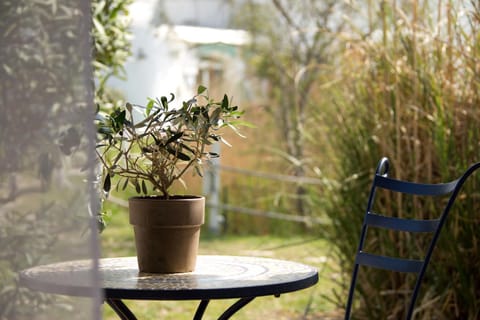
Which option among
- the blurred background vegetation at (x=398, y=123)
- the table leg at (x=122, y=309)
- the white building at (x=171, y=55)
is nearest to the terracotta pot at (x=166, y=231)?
the table leg at (x=122, y=309)

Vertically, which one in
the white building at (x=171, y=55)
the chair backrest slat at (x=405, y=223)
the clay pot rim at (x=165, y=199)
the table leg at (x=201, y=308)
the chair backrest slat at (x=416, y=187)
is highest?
the white building at (x=171, y=55)

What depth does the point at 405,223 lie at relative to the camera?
2367mm

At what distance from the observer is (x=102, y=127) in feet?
6.76

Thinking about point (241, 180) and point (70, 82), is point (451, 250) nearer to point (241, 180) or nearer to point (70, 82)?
point (70, 82)

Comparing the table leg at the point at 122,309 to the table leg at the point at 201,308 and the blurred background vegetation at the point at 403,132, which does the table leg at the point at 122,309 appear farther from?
the blurred background vegetation at the point at 403,132

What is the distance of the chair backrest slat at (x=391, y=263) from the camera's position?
7.66ft

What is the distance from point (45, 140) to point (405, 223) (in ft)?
5.08

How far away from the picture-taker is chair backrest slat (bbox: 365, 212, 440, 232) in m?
2.33

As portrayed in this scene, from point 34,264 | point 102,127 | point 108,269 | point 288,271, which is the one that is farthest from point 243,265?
point 34,264

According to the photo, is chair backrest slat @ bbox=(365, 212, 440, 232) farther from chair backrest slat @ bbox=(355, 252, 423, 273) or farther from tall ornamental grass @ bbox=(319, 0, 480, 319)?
tall ornamental grass @ bbox=(319, 0, 480, 319)

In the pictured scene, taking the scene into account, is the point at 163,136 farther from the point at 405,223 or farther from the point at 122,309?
the point at 405,223

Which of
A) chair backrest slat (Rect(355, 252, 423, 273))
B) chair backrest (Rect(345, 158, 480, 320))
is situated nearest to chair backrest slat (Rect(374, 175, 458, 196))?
chair backrest (Rect(345, 158, 480, 320))

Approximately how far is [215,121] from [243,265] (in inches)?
16.2

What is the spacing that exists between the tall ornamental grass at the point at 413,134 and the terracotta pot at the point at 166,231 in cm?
155
